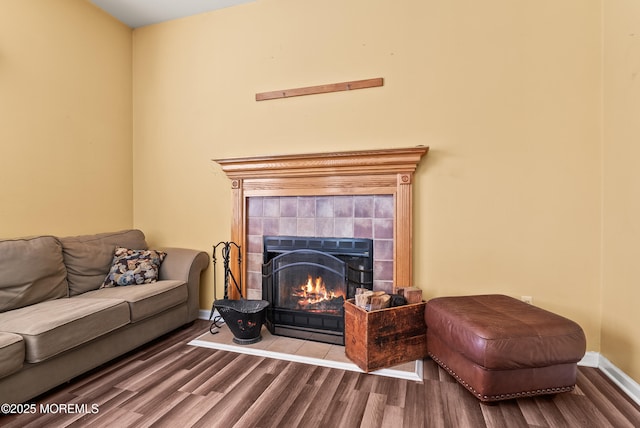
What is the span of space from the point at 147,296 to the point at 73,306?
45 cm

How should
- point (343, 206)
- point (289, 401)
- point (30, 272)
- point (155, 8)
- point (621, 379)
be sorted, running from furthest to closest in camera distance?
point (155, 8) < point (343, 206) < point (30, 272) < point (621, 379) < point (289, 401)

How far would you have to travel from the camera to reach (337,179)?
2.61 metres

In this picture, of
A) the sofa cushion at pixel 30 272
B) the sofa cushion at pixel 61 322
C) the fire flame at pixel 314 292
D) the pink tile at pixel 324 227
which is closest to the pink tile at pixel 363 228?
the pink tile at pixel 324 227

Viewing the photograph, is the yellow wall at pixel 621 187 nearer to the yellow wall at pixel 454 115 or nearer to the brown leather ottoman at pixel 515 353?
the yellow wall at pixel 454 115

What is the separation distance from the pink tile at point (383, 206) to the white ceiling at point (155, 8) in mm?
2276

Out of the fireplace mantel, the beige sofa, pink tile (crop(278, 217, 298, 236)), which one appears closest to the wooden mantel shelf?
the fireplace mantel

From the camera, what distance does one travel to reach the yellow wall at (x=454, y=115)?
2182 millimetres

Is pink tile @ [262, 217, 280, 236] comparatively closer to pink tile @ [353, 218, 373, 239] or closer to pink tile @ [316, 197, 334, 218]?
pink tile @ [316, 197, 334, 218]

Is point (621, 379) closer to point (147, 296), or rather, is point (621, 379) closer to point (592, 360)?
point (592, 360)

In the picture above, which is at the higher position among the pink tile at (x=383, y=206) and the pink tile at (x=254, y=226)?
the pink tile at (x=383, y=206)

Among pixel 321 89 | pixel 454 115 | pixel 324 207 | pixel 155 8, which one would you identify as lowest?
pixel 324 207

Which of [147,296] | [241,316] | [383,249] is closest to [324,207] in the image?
[383,249]

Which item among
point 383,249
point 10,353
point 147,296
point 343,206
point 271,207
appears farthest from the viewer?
point 271,207

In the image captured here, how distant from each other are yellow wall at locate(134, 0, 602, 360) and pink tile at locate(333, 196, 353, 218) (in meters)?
0.45
